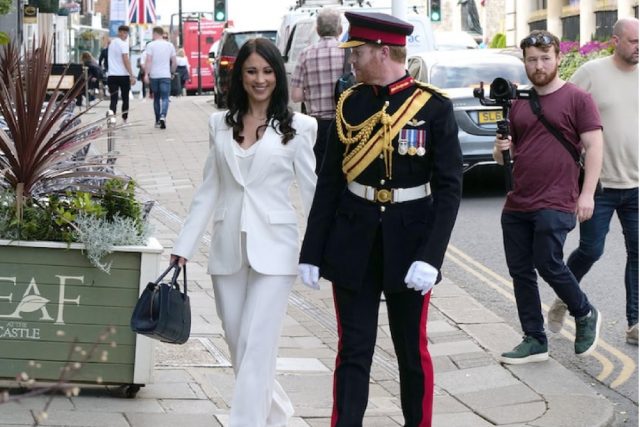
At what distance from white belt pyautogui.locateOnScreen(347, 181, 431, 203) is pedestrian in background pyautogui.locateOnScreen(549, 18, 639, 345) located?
289cm

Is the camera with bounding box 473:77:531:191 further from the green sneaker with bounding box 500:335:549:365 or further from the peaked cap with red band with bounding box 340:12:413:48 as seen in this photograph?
the peaked cap with red band with bounding box 340:12:413:48

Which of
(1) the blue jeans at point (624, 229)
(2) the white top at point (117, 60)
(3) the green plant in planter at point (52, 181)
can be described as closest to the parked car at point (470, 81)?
(1) the blue jeans at point (624, 229)

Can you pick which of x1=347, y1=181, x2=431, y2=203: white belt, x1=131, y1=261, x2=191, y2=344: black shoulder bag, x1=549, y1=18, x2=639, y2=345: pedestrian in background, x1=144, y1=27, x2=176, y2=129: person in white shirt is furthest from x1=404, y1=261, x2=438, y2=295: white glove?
x1=144, y1=27, x2=176, y2=129: person in white shirt

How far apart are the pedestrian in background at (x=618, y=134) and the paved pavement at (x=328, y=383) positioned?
752mm

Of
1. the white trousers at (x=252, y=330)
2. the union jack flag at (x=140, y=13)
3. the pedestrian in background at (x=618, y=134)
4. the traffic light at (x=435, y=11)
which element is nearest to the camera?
the white trousers at (x=252, y=330)

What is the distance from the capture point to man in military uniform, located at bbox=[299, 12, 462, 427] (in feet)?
17.1

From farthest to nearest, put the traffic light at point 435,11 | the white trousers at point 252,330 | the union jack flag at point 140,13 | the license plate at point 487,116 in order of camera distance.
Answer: the union jack flag at point 140,13, the traffic light at point 435,11, the license plate at point 487,116, the white trousers at point 252,330

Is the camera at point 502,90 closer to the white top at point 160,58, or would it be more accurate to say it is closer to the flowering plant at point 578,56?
the flowering plant at point 578,56

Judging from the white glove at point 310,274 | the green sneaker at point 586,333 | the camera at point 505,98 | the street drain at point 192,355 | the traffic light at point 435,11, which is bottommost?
the street drain at point 192,355

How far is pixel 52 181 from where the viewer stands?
6.52 m

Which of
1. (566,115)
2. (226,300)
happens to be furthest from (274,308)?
(566,115)

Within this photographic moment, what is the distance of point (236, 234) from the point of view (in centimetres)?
564

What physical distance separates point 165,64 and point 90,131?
58.3ft

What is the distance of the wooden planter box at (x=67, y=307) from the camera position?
20.4 ft
